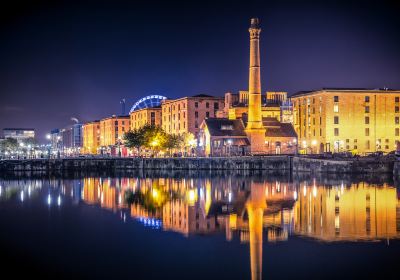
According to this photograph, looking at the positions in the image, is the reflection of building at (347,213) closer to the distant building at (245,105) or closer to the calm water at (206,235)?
the calm water at (206,235)

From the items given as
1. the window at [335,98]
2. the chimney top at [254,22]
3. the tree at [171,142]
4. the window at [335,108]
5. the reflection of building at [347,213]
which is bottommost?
the reflection of building at [347,213]

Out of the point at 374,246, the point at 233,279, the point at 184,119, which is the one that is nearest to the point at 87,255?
the point at 233,279

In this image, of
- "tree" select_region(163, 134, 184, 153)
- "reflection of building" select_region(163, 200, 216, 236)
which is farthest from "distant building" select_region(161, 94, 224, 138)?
"reflection of building" select_region(163, 200, 216, 236)

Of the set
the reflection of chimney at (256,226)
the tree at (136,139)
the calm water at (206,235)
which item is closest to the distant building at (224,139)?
the tree at (136,139)

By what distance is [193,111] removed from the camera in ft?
427

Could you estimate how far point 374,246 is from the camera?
27328 millimetres

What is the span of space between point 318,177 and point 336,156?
34.8 feet

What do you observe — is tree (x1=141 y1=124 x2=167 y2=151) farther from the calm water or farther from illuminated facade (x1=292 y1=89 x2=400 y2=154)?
the calm water

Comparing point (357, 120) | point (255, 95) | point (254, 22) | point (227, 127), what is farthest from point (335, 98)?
point (254, 22)

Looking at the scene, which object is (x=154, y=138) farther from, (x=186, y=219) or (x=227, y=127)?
(x=186, y=219)

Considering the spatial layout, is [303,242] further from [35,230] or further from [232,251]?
[35,230]

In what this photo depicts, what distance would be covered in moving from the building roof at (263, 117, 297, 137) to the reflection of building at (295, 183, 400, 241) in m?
47.1

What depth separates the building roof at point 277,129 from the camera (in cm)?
10450

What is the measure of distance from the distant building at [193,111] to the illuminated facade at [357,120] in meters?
33.2
